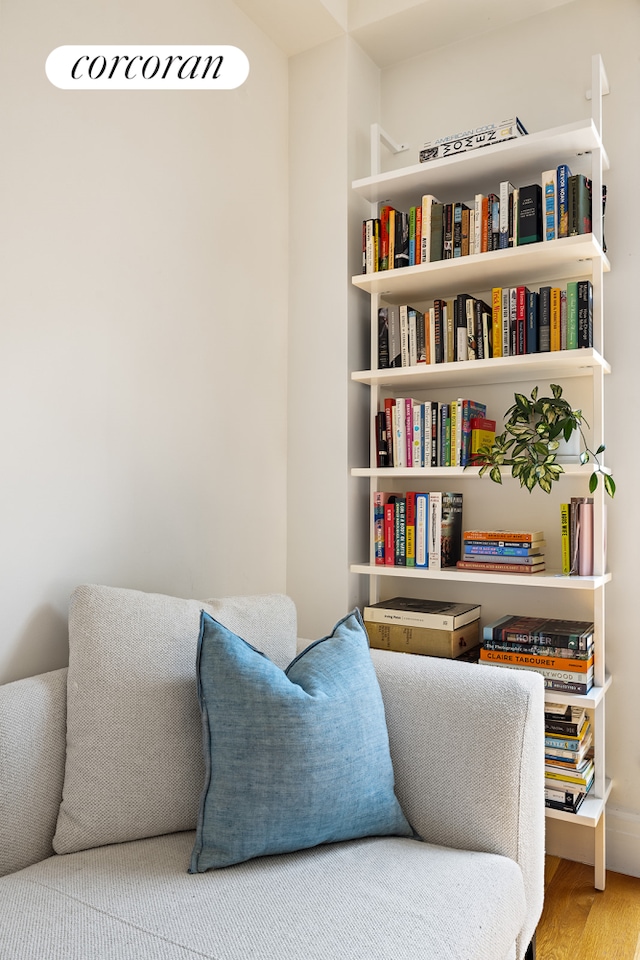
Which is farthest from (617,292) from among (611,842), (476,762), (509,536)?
(611,842)

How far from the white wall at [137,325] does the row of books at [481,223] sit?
0.40m

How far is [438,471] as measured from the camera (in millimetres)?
2072

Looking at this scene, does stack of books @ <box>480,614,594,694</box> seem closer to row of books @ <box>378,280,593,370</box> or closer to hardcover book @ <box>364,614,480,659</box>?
hardcover book @ <box>364,614,480,659</box>

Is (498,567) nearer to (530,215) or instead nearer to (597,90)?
(530,215)

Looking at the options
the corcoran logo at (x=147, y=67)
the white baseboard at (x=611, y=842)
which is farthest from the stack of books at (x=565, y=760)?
the corcoran logo at (x=147, y=67)

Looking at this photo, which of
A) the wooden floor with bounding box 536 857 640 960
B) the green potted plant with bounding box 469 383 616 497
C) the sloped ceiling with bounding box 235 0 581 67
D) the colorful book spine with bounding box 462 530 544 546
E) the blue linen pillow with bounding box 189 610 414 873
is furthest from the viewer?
the sloped ceiling with bounding box 235 0 581 67

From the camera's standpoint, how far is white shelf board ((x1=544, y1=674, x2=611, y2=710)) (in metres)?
1.81

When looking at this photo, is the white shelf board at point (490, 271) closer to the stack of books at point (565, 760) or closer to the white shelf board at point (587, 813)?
the stack of books at point (565, 760)

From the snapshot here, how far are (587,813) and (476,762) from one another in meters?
0.68

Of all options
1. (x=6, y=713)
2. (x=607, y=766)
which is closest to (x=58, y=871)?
(x=6, y=713)

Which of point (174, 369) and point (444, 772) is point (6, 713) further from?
point (174, 369)

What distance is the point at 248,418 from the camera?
223 centimetres

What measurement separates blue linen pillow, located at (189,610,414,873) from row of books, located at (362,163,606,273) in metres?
1.33

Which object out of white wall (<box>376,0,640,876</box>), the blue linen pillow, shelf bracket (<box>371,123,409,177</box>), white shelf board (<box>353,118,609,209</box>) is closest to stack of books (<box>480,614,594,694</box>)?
white wall (<box>376,0,640,876</box>)
